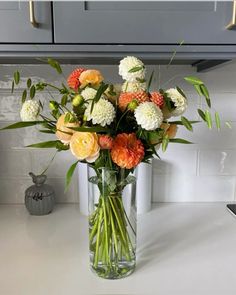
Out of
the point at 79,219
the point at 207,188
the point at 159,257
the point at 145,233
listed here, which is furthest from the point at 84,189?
the point at 207,188

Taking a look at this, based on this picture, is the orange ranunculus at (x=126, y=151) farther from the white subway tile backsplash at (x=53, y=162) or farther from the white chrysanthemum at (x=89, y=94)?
the white subway tile backsplash at (x=53, y=162)

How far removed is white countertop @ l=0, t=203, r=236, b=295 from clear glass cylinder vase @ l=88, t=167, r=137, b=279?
1.3 inches

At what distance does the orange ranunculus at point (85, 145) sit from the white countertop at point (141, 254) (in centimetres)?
32

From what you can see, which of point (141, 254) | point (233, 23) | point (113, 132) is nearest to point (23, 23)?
point (113, 132)

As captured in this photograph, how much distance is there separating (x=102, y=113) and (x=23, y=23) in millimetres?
321

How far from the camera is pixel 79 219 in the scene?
1103 millimetres

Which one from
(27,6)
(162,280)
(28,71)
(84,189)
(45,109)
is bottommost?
(162,280)

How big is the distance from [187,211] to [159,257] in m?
0.33

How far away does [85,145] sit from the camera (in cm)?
64

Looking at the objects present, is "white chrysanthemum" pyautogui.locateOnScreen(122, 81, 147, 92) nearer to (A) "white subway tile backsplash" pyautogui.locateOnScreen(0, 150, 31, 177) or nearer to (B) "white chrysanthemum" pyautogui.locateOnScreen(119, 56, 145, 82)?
(B) "white chrysanthemum" pyautogui.locateOnScreen(119, 56, 145, 82)

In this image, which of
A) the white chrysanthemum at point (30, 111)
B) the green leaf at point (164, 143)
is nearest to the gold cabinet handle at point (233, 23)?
the green leaf at point (164, 143)

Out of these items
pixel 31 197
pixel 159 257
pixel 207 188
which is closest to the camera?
pixel 159 257

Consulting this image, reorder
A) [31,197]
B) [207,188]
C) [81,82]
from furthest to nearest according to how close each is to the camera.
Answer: [207,188]
[31,197]
[81,82]

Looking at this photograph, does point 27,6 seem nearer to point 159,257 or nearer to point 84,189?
point 84,189
